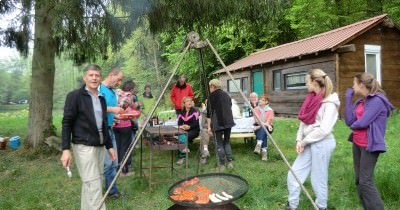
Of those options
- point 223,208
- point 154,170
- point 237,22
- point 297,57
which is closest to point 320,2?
point 297,57

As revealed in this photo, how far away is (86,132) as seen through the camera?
11.0 ft

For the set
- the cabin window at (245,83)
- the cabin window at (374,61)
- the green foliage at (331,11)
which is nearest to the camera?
the cabin window at (374,61)

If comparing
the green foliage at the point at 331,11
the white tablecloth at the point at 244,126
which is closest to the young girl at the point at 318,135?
the white tablecloth at the point at 244,126

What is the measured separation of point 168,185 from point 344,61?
28.4ft

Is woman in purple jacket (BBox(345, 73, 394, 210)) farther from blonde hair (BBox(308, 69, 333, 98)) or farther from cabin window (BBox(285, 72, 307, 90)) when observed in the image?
cabin window (BBox(285, 72, 307, 90))

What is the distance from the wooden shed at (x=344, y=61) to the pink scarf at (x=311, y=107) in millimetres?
7879

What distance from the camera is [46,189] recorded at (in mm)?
5281

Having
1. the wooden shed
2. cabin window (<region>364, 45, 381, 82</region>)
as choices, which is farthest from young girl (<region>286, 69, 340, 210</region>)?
cabin window (<region>364, 45, 381, 82</region>)

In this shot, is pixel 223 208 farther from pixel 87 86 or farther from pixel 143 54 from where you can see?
pixel 143 54

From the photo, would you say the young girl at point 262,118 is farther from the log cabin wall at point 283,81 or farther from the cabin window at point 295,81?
the cabin window at point 295,81

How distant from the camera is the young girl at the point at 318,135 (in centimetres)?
361

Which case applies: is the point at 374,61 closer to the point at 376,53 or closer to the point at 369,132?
the point at 376,53

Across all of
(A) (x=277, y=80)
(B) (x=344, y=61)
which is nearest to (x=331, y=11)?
(A) (x=277, y=80)

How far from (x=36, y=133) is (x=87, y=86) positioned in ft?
16.5
